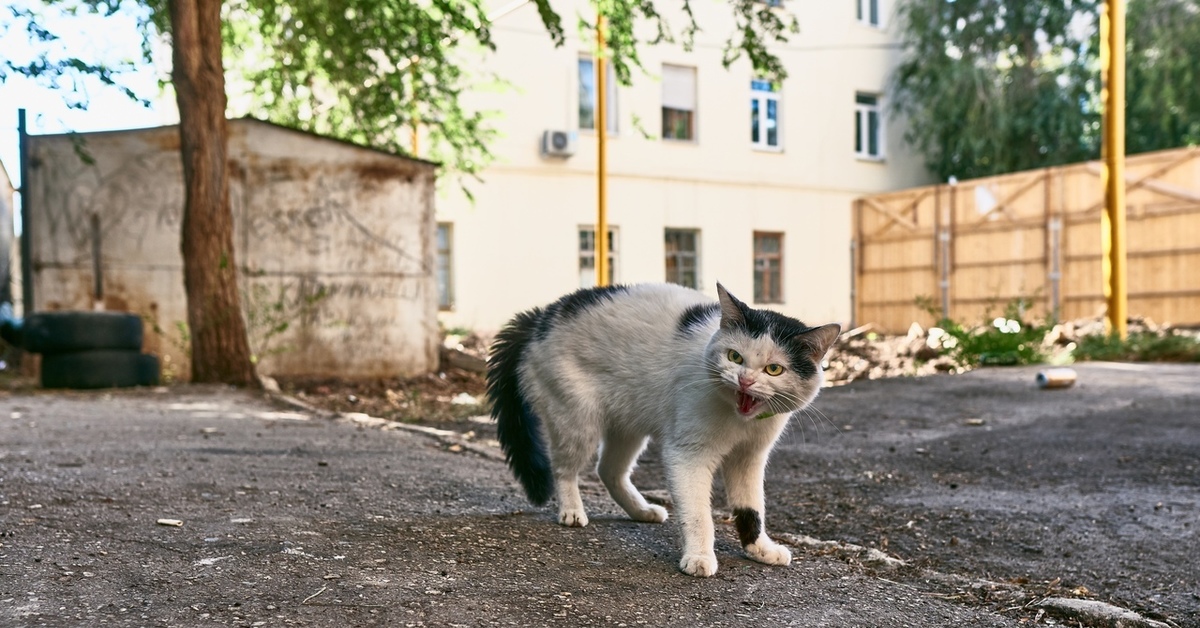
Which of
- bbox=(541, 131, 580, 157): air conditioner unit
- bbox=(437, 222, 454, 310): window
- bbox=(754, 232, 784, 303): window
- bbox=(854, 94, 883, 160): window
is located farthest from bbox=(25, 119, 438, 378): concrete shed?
bbox=(854, 94, 883, 160): window

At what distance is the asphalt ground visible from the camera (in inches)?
101

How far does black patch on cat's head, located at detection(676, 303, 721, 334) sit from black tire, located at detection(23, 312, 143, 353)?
801 centimetres

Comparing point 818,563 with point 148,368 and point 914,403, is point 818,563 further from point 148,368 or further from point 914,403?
point 148,368

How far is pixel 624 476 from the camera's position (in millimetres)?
3742

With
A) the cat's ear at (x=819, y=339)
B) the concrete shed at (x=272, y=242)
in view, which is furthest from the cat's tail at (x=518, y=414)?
the concrete shed at (x=272, y=242)

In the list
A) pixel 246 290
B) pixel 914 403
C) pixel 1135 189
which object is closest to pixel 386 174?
pixel 246 290

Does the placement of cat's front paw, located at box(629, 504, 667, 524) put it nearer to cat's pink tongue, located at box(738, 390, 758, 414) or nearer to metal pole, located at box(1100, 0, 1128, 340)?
cat's pink tongue, located at box(738, 390, 758, 414)

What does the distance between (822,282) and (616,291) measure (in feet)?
64.8

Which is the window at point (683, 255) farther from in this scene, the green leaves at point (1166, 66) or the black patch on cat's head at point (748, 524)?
the black patch on cat's head at point (748, 524)

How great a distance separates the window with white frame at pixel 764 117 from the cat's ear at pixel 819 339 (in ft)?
63.4

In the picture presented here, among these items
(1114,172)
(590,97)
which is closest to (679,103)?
(590,97)

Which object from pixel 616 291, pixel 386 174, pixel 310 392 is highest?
pixel 386 174

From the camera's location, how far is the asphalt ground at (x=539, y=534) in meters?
2.56

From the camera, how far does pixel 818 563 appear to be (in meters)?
3.24
